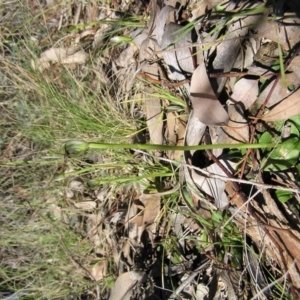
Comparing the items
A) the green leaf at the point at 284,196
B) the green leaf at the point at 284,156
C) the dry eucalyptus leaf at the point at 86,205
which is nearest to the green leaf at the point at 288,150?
the green leaf at the point at 284,156

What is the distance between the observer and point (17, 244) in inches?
98.3

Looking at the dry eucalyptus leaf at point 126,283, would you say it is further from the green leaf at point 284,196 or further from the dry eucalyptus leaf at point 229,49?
the dry eucalyptus leaf at point 229,49

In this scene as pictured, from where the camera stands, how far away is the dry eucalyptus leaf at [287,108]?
1.62 m

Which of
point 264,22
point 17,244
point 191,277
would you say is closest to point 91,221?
point 17,244

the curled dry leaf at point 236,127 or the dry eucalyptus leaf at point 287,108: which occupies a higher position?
the dry eucalyptus leaf at point 287,108

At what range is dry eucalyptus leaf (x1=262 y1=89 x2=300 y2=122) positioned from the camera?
1620 mm

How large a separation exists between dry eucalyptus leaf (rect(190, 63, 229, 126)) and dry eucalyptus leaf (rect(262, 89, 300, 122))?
16 cm

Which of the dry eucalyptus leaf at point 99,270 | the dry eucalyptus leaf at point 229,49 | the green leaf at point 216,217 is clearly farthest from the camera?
the dry eucalyptus leaf at point 99,270

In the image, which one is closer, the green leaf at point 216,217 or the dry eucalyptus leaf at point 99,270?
the green leaf at point 216,217

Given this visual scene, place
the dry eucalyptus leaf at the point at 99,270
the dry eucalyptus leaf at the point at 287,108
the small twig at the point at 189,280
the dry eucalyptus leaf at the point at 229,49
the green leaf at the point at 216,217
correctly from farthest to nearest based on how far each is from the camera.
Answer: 1. the dry eucalyptus leaf at the point at 99,270
2. the small twig at the point at 189,280
3. the green leaf at the point at 216,217
4. the dry eucalyptus leaf at the point at 229,49
5. the dry eucalyptus leaf at the point at 287,108

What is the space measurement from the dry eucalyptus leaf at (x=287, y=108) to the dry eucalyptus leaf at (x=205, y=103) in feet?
0.52

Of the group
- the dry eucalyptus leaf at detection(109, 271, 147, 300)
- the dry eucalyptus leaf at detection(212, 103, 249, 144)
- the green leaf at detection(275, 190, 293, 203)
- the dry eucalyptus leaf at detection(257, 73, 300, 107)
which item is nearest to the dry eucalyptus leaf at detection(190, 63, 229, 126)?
the dry eucalyptus leaf at detection(212, 103, 249, 144)

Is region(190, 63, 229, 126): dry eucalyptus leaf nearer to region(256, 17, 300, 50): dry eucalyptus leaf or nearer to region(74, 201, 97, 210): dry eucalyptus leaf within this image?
region(256, 17, 300, 50): dry eucalyptus leaf

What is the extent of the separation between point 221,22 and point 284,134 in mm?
419
